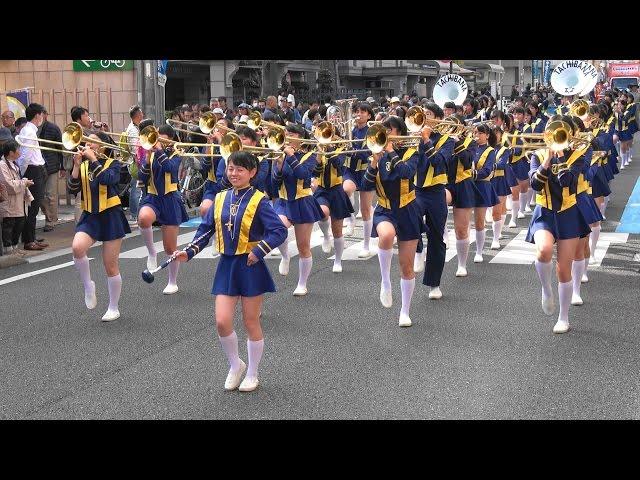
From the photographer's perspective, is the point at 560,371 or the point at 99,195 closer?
the point at 560,371

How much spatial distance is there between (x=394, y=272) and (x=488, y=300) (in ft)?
5.79

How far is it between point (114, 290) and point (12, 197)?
12.6 ft

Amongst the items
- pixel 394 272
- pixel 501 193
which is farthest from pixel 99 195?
pixel 501 193

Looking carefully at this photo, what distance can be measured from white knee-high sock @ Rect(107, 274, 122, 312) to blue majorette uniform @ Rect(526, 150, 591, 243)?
3.77 meters

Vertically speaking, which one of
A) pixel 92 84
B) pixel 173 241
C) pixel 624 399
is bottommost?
pixel 624 399

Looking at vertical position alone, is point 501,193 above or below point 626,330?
above

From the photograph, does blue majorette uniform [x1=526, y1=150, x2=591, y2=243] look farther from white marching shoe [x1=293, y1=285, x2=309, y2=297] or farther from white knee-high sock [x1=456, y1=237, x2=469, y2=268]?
white marching shoe [x1=293, y1=285, x2=309, y2=297]

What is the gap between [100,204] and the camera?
331 inches

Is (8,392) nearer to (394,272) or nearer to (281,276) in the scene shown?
(281,276)

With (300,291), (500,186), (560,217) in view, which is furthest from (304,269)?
(500,186)

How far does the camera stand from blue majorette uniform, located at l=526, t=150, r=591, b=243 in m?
7.66

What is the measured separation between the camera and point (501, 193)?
495 inches

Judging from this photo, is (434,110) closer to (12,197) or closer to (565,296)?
(565,296)

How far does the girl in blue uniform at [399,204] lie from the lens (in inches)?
318
